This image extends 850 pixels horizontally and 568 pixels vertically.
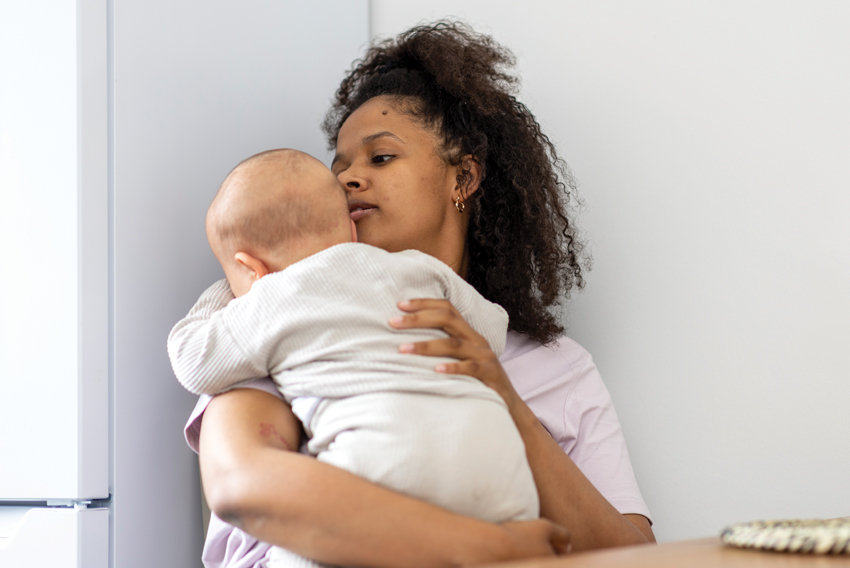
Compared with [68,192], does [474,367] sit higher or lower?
lower

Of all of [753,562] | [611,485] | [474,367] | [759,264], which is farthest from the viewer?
[759,264]

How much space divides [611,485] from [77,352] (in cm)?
83

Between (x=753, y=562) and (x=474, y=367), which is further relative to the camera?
(x=474, y=367)

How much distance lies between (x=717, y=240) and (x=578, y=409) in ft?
1.38

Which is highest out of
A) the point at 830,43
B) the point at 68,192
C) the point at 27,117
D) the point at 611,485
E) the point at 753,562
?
the point at 830,43

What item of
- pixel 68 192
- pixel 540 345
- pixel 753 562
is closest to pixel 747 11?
pixel 540 345

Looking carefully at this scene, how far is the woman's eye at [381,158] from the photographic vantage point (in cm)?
122

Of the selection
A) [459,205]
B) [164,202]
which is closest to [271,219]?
[164,202]

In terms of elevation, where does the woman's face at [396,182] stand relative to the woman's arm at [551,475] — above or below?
above

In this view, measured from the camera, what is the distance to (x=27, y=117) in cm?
94

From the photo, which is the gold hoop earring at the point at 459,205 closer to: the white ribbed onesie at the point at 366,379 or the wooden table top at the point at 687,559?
the white ribbed onesie at the point at 366,379

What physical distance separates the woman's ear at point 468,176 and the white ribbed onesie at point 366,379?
0.49 metres

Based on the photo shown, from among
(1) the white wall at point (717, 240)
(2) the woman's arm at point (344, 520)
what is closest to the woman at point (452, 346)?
(2) the woman's arm at point (344, 520)

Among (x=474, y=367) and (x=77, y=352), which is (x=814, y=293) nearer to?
(x=474, y=367)
